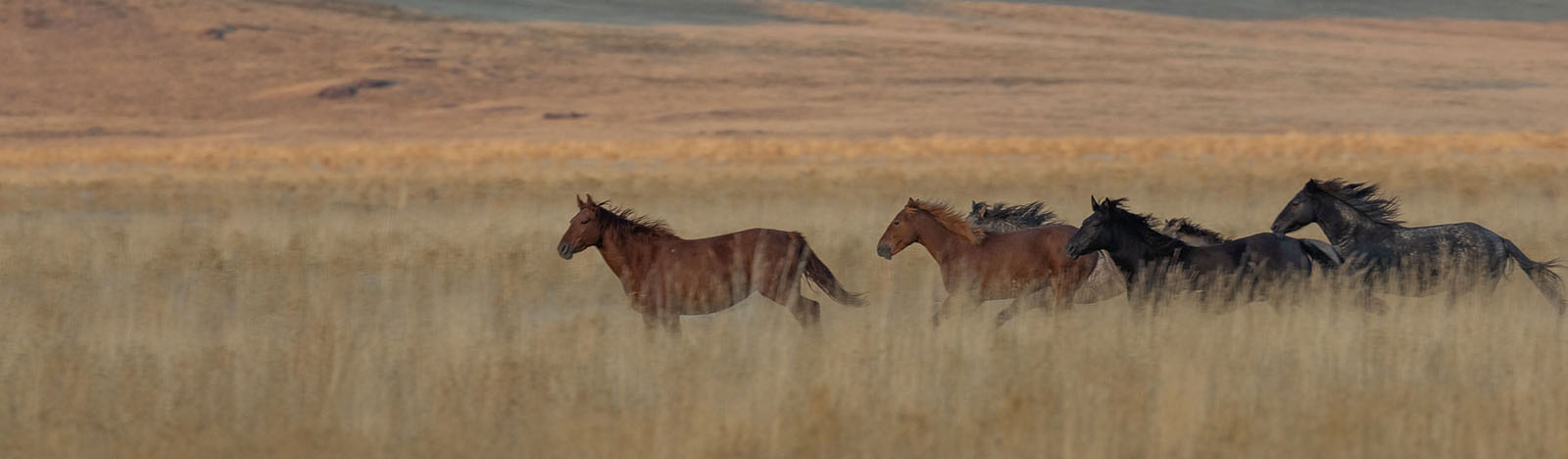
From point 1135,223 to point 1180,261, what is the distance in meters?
0.33

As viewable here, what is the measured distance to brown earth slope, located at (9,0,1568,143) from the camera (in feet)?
245

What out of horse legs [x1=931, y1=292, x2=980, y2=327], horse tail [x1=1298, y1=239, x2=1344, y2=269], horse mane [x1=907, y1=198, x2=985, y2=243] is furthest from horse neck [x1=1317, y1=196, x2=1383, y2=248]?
horse legs [x1=931, y1=292, x2=980, y2=327]

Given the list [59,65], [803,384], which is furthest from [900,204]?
[59,65]

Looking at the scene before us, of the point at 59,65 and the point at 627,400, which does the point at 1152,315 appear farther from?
the point at 59,65

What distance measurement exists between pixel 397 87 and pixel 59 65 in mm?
14908

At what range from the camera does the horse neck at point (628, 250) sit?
359 inches

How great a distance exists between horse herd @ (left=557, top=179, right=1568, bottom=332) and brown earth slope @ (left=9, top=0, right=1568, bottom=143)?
192 feet

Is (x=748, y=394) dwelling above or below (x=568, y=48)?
below

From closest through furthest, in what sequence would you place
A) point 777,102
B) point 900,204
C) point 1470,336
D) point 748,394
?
point 748,394, point 1470,336, point 900,204, point 777,102

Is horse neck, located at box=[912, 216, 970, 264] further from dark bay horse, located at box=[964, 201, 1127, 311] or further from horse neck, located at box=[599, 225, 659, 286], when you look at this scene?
horse neck, located at box=[599, 225, 659, 286]

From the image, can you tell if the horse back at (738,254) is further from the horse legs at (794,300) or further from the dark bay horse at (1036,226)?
the dark bay horse at (1036,226)

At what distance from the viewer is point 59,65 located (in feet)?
272

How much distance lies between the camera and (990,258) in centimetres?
954

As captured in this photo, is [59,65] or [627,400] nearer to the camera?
[627,400]
